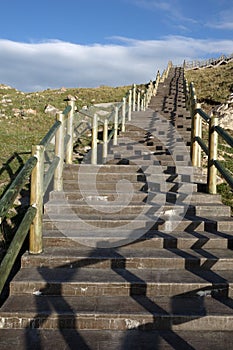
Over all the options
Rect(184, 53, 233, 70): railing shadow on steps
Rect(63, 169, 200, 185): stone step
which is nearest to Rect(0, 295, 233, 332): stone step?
Rect(63, 169, 200, 185): stone step

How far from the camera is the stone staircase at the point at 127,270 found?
9.71ft

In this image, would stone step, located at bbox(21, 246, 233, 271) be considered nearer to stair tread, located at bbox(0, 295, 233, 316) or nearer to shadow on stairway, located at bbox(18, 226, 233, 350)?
shadow on stairway, located at bbox(18, 226, 233, 350)

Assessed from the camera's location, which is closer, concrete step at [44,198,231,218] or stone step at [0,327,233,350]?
stone step at [0,327,233,350]

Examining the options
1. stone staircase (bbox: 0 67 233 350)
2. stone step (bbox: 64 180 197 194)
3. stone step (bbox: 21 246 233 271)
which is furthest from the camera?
stone step (bbox: 64 180 197 194)

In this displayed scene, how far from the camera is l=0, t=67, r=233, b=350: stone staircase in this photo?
2.96 m

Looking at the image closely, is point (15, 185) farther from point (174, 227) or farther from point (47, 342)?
point (174, 227)

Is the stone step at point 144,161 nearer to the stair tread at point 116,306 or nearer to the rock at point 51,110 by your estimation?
the stair tread at point 116,306

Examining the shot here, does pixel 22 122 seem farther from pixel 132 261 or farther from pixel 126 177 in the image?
pixel 132 261

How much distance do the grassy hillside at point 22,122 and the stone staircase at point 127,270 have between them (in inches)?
96.8

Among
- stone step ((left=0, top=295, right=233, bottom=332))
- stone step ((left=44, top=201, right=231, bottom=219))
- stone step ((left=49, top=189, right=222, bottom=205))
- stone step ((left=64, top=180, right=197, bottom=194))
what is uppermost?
stone step ((left=64, top=180, right=197, bottom=194))

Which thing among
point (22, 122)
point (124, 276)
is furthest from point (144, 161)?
point (22, 122)

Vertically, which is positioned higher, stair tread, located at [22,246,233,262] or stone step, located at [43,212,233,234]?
stone step, located at [43,212,233,234]

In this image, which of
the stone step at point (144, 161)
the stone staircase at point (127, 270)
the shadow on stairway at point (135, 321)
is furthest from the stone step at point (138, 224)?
the stone step at point (144, 161)

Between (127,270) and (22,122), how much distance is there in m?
11.9
